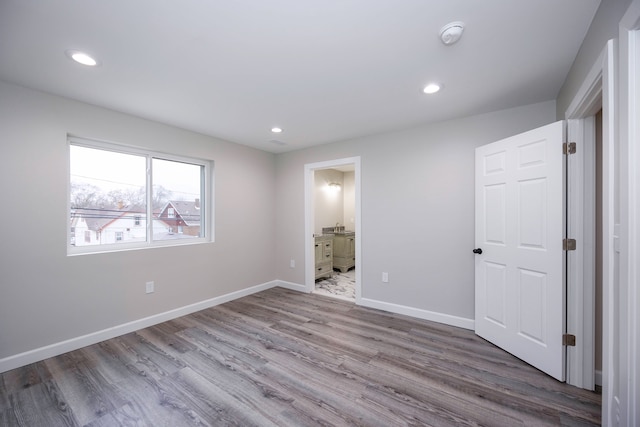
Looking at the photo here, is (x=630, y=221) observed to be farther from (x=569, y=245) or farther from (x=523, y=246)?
(x=523, y=246)

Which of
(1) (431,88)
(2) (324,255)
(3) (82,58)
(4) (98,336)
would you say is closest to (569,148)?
(1) (431,88)

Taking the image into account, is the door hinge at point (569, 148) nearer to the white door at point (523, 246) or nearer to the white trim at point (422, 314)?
the white door at point (523, 246)

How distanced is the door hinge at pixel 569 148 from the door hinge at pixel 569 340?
1411 millimetres

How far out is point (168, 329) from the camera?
2900 mm

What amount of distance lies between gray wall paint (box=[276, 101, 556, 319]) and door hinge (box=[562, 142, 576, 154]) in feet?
2.42

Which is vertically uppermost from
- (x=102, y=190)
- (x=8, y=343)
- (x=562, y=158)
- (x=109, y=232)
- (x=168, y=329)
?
(x=562, y=158)

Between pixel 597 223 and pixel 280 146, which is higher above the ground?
pixel 280 146

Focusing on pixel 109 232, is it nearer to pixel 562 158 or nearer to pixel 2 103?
pixel 2 103

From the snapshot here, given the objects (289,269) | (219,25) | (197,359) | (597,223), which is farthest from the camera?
(289,269)

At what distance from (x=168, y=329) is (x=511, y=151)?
13.3ft

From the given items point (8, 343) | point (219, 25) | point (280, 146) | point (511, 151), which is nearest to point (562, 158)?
point (511, 151)

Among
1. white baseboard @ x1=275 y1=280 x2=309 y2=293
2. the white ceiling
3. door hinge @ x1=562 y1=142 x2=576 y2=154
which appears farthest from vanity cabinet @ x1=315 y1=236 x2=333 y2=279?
door hinge @ x1=562 y1=142 x2=576 y2=154

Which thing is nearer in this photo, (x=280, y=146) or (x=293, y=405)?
(x=293, y=405)

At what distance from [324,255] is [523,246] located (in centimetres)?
337
